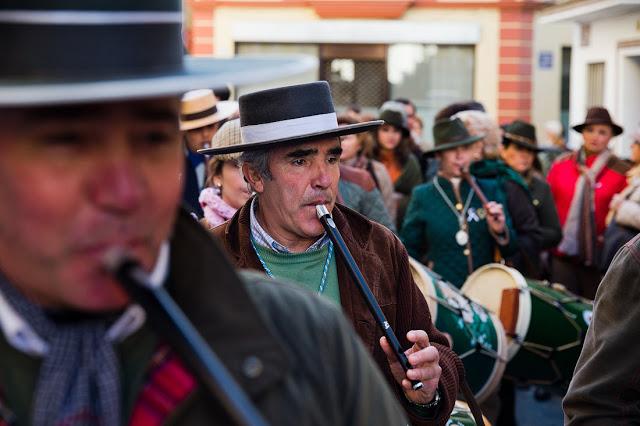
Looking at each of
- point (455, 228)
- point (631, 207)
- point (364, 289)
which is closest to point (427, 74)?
point (631, 207)

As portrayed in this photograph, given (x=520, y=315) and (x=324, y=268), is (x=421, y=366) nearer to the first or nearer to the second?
(x=324, y=268)

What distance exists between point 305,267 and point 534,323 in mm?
3477

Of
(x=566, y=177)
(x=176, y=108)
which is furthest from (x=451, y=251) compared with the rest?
(x=176, y=108)

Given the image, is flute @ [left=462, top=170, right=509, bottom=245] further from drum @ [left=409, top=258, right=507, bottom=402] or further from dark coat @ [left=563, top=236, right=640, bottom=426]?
dark coat @ [left=563, top=236, right=640, bottom=426]

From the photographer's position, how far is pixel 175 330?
65.1 inches

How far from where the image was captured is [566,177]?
34.3ft

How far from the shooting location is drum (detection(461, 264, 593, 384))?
7.25m

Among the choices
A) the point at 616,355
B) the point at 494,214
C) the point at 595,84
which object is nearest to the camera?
the point at 616,355

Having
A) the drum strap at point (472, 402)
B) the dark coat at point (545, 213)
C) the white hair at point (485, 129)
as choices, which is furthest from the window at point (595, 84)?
the drum strap at point (472, 402)

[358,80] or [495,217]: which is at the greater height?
[358,80]

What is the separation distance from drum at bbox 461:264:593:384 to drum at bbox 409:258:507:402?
0.64 metres

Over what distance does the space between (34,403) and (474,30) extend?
72.3ft

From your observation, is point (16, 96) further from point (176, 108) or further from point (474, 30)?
point (474, 30)

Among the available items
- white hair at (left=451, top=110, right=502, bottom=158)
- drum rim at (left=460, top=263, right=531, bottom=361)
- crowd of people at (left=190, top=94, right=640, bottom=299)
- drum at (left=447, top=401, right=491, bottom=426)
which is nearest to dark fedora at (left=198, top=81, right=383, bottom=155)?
drum at (left=447, top=401, right=491, bottom=426)
